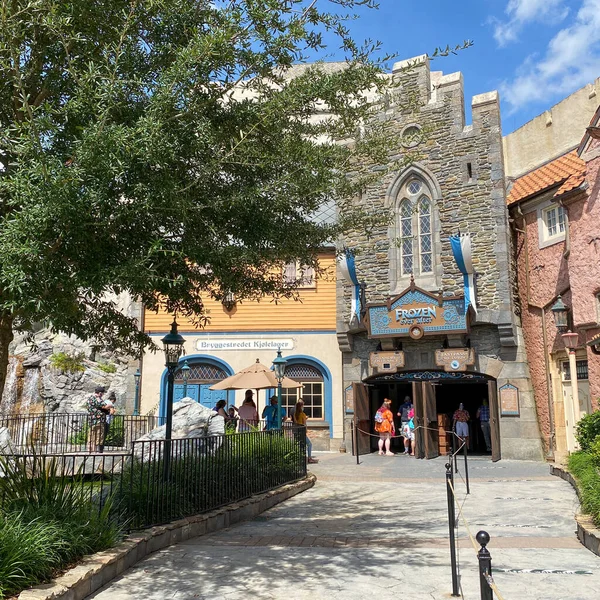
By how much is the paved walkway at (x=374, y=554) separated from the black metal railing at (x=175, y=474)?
52 centimetres

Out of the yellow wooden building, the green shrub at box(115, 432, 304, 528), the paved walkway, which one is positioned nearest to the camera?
the paved walkway

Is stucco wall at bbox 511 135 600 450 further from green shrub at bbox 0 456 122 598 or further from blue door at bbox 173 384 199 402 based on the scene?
green shrub at bbox 0 456 122 598

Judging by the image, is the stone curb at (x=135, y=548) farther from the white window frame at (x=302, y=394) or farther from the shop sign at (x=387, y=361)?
the white window frame at (x=302, y=394)

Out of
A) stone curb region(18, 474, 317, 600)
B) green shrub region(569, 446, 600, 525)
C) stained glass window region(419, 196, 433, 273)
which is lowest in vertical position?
stone curb region(18, 474, 317, 600)

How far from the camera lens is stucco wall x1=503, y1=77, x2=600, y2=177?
18797mm

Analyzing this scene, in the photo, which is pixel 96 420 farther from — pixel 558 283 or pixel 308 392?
pixel 558 283

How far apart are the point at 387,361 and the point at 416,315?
1.68 meters

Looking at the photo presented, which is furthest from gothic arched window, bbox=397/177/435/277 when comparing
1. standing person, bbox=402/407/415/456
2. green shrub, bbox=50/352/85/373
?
green shrub, bbox=50/352/85/373

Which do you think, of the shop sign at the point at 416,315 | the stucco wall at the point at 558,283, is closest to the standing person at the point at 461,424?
the stucco wall at the point at 558,283

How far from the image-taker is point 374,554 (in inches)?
251

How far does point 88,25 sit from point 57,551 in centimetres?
475

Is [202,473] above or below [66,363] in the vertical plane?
below

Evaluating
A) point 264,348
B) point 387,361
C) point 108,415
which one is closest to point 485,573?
point 108,415

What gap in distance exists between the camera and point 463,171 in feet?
58.1
